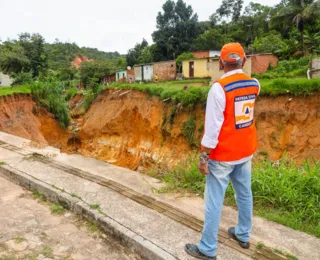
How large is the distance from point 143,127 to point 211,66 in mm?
14199

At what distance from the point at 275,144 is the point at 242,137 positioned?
7810mm

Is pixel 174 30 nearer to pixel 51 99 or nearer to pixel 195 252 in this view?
pixel 51 99

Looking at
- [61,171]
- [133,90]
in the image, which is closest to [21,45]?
[133,90]

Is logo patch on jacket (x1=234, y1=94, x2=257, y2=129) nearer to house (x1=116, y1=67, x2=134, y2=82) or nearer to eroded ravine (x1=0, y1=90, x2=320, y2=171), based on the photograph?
eroded ravine (x1=0, y1=90, x2=320, y2=171)

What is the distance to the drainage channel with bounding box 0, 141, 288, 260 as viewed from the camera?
8.06ft

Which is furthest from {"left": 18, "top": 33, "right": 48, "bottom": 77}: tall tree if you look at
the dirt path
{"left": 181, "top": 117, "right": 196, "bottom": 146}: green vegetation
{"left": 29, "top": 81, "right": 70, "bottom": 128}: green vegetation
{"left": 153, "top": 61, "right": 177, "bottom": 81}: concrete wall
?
the dirt path

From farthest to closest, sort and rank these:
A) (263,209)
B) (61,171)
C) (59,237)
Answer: (61,171)
(263,209)
(59,237)

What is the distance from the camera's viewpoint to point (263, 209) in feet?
11.0

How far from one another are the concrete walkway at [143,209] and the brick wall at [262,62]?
61.7ft

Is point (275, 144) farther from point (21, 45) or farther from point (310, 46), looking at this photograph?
point (21, 45)

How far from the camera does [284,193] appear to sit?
11.2ft

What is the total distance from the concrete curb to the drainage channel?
534 millimetres

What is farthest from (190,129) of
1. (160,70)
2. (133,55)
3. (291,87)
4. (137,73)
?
(133,55)

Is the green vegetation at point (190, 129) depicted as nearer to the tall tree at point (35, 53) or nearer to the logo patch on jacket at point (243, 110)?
the logo patch on jacket at point (243, 110)
